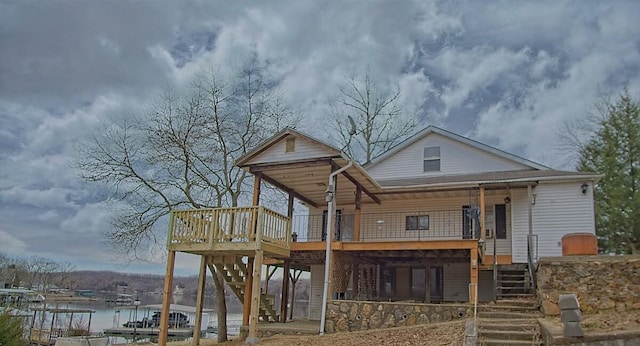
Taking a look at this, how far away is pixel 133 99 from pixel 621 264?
17.2 m

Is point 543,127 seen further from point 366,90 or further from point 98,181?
point 98,181

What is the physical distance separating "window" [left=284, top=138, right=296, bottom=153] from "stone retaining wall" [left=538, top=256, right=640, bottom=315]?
22.2ft

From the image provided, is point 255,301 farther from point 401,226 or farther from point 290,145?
point 401,226

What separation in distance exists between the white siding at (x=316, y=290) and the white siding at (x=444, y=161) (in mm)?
4106

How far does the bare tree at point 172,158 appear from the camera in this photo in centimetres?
1725

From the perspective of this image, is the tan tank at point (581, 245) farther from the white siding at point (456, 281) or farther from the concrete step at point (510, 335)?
the white siding at point (456, 281)

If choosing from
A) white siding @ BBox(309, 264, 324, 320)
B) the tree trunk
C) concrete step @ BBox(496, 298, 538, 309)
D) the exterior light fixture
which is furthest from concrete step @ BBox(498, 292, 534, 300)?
the tree trunk

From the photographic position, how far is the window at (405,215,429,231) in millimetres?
16078

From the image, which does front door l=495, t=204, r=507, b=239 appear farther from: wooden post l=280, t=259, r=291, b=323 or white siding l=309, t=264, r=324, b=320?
wooden post l=280, t=259, r=291, b=323

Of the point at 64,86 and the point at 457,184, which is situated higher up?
the point at 64,86

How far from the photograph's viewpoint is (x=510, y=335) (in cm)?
839

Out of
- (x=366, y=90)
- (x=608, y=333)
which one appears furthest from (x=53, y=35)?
(x=366, y=90)

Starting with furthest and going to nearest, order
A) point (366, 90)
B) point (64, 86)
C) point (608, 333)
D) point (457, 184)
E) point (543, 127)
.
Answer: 1. point (366, 90)
2. point (543, 127)
3. point (64, 86)
4. point (457, 184)
5. point (608, 333)

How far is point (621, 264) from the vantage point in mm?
8945
